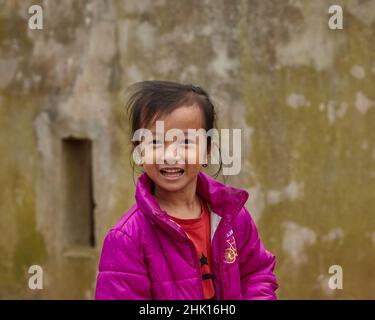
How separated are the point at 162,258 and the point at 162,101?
490 mm

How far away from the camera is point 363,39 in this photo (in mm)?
5910

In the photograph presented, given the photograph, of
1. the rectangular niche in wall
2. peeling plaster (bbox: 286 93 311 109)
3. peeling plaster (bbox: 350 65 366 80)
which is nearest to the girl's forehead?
peeling plaster (bbox: 286 93 311 109)

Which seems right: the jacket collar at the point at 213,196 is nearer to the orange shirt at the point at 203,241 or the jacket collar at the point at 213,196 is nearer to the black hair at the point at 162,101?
the orange shirt at the point at 203,241

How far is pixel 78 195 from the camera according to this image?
257 inches

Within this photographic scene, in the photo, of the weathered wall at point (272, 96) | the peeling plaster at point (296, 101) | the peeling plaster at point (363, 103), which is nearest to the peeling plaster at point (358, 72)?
the weathered wall at point (272, 96)

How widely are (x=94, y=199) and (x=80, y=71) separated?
0.94 metres

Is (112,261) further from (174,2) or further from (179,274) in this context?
(174,2)

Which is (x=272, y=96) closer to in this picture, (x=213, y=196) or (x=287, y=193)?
(x=287, y=193)

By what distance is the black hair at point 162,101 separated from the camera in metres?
2.64

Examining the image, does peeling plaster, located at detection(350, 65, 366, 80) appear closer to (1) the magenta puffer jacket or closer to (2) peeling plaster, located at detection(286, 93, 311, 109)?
(2) peeling plaster, located at detection(286, 93, 311, 109)

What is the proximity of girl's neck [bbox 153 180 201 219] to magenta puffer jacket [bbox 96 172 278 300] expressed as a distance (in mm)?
52

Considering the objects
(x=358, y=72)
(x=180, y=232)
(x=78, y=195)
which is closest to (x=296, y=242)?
(x=358, y=72)

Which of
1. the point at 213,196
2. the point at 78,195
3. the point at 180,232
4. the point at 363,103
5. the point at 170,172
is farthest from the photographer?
the point at 78,195

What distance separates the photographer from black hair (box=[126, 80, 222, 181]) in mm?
2637
